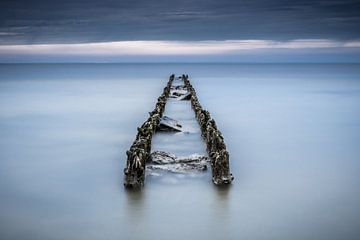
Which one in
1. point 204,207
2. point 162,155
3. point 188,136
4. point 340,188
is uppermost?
point 188,136

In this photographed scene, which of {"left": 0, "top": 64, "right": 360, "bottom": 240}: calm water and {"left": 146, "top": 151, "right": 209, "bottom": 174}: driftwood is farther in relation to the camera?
{"left": 146, "top": 151, "right": 209, "bottom": 174}: driftwood

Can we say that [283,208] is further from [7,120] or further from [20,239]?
[7,120]

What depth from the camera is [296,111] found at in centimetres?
2395

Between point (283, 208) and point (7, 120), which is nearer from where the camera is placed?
point (283, 208)

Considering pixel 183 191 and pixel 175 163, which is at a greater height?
pixel 175 163

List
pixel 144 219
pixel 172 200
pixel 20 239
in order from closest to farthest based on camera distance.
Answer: pixel 20 239 → pixel 144 219 → pixel 172 200

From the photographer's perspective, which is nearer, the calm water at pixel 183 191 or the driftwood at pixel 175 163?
the calm water at pixel 183 191

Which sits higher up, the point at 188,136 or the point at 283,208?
the point at 188,136

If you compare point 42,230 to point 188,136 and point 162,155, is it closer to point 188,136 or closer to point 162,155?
point 162,155

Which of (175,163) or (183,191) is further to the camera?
(175,163)

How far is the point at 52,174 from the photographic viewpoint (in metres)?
10.4

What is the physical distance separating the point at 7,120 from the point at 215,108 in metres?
10.1

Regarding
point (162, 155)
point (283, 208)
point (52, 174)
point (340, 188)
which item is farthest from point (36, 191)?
point (340, 188)

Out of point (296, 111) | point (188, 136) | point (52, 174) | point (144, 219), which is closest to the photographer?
point (144, 219)
